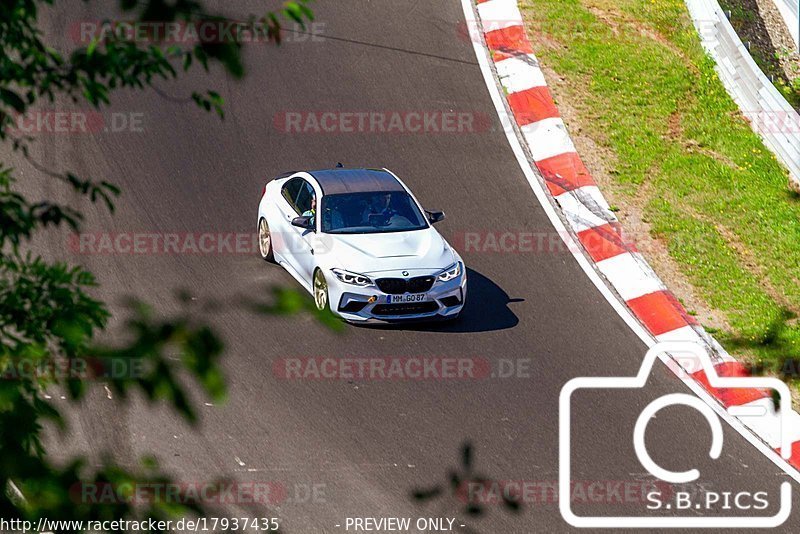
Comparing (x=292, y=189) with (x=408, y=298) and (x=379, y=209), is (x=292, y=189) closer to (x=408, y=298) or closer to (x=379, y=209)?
(x=379, y=209)

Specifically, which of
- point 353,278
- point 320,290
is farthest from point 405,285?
point 320,290

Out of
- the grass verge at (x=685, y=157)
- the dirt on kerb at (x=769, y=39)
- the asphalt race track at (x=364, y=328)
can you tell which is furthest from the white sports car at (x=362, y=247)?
the dirt on kerb at (x=769, y=39)

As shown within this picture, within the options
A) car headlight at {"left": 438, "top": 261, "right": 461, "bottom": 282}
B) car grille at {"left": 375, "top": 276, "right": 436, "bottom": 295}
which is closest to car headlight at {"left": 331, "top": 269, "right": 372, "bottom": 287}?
car grille at {"left": 375, "top": 276, "right": 436, "bottom": 295}

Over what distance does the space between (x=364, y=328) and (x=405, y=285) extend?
76cm

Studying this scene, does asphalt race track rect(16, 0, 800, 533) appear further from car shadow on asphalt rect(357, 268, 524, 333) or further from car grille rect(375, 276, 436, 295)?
car grille rect(375, 276, 436, 295)

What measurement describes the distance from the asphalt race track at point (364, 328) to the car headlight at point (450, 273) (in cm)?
63

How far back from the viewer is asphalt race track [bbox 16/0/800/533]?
974cm

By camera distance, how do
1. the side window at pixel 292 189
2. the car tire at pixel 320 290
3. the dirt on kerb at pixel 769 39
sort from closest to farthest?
the car tire at pixel 320 290
the side window at pixel 292 189
the dirt on kerb at pixel 769 39

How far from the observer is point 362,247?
1202 cm

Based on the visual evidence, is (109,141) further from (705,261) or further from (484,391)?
(705,261)

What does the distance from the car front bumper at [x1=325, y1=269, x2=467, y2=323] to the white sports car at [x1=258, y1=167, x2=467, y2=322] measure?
1cm

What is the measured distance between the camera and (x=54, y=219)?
4332mm

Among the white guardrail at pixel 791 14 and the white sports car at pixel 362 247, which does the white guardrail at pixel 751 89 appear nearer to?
the white guardrail at pixel 791 14

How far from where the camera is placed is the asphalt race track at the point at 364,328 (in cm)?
974
